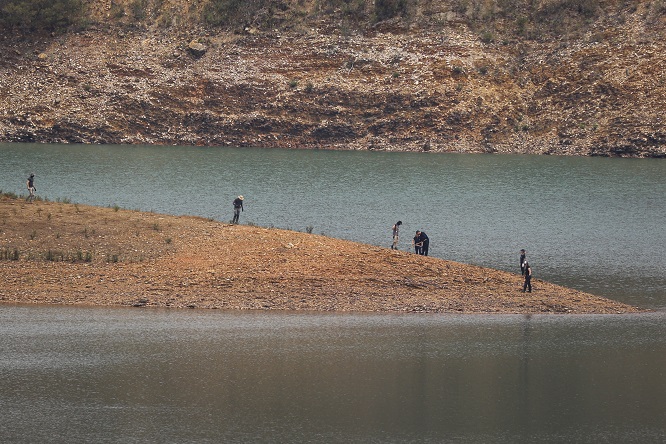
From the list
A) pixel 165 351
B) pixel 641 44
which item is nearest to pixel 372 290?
pixel 165 351

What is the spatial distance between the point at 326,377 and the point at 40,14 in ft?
342

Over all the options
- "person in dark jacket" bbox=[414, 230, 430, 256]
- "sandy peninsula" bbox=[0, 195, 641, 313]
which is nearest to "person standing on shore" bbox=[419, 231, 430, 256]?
"person in dark jacket" bbox=[414, 230, 430, 256]

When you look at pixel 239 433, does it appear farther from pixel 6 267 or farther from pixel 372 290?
pixel 6 267

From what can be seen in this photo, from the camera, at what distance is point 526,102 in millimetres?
111250

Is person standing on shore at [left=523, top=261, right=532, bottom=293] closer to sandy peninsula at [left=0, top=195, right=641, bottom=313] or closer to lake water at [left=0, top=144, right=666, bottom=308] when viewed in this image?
sandy peninsula at [left=0, top=195, right=641, bottom=313]

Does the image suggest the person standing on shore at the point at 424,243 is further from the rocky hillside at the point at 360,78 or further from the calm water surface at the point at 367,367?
the rocky hillside at the point at 360,78

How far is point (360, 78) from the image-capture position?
114 metres

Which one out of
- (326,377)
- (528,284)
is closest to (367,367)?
(326,377)

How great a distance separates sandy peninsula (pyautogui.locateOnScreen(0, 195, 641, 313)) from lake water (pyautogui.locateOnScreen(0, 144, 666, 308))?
535 cm

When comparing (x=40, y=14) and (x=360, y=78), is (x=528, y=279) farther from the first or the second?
(x=40, y=14)

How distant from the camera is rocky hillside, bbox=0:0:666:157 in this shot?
10912 cm

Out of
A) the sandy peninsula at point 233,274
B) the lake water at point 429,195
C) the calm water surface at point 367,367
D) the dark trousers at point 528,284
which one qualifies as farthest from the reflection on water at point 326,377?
the lake water at point 429,195

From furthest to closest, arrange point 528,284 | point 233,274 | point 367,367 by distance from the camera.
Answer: point 528,284
point 233,274
point 367,367

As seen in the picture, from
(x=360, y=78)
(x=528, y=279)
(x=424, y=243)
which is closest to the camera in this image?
(x=528, y=279)
